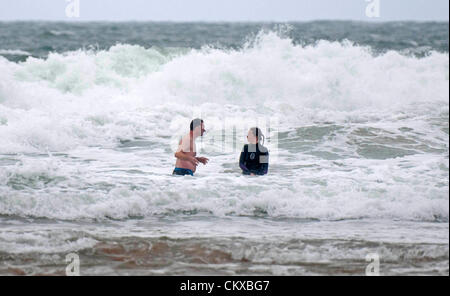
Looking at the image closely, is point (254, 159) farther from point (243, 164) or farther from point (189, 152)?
point (189, 152)

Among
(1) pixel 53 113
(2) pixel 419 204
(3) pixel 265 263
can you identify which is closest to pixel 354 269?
(3) pixel 265 263

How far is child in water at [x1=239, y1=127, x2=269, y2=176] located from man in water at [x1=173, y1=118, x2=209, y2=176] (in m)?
0.64

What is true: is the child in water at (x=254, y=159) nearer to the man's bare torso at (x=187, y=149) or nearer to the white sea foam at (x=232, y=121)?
the white sea foam at (x=232, y=121)

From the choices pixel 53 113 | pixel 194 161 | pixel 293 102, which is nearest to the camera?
pixel 194 161

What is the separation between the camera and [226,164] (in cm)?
974

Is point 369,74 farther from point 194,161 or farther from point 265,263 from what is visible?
point 265,263

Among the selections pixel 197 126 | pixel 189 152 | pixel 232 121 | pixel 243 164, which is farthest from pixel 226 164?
pixel 232 121

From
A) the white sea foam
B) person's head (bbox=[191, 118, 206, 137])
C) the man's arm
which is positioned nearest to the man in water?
person's head (bbox=[191, 118, 206, 137])

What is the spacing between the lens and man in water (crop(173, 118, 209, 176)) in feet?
27.2

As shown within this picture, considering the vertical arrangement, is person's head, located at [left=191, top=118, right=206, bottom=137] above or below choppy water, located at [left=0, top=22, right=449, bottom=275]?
above

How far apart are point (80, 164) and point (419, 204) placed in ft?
16.3

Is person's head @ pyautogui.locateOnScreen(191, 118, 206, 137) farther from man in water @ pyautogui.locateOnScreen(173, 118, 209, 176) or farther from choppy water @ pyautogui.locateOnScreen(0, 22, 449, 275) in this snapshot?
choppy water @ pyautogui.locateOnScreen(0, 22, 449, 275)
